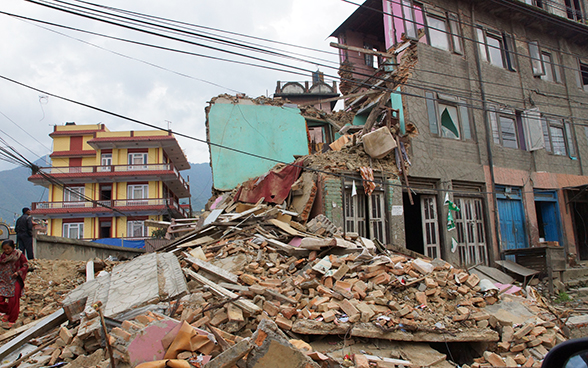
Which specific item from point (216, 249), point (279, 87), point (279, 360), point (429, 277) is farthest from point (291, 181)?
point (279, 87)

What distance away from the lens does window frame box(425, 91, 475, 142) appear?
13156 mm

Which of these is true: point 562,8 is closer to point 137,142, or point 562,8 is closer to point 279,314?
point 279,314

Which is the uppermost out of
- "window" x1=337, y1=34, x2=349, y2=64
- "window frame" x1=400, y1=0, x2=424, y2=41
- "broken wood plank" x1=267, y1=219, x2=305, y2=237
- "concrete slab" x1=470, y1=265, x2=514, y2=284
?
"window" x1=337, y1=34, x2=349, y2=64

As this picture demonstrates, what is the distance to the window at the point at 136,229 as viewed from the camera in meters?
32.5

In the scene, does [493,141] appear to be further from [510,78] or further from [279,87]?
[279,87]

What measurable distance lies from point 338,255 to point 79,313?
440 centimetres

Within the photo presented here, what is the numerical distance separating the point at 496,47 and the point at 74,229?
33446 mm

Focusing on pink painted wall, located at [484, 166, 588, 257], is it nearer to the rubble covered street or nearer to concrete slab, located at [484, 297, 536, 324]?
the rubble covered street

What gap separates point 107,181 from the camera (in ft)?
112

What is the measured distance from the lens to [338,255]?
24.2 feet

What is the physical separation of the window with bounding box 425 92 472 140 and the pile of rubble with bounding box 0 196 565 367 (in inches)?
267

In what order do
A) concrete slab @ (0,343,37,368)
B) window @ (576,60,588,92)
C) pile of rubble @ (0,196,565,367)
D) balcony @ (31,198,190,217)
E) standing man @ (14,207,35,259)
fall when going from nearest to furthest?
pile of rubble @ (0,196,565,367) < concrete slab @ (0,343,37,368) < standing man @ (14,207,35,259) < window @ (576,60,588,92) < balcony @ (31,198,190,217)

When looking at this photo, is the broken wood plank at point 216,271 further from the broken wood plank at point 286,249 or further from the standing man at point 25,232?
the standing man at point 25,232

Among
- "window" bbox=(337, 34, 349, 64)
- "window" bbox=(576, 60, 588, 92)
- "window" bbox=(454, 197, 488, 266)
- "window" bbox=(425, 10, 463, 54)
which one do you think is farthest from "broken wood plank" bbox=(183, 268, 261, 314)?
"window" bbox=(576, 60, 588, 92)
